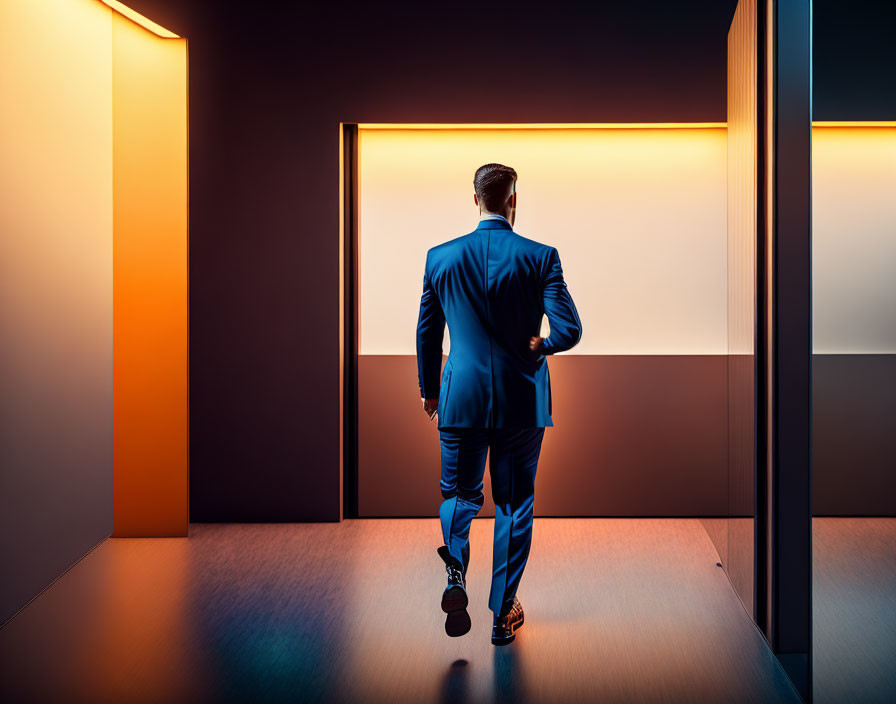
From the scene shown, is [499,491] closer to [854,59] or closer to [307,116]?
[307,116]

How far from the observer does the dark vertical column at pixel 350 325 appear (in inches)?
163

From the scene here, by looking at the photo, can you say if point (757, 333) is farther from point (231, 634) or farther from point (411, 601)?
point (231, 634)

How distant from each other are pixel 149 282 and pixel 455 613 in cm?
240

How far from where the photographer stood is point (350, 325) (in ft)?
13.8

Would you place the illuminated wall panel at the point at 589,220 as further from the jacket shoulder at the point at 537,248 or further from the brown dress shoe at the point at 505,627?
the brown dress shoe at the point at 505,627

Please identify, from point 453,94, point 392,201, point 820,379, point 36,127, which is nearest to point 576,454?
point 820,379

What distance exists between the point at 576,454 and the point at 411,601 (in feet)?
5.17

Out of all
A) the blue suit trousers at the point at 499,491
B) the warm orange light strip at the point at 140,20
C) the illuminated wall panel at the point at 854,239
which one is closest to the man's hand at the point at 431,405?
the blue suit trousers at the point at 499,491

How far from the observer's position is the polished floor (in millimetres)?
2201

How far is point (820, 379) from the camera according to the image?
13.6 ft

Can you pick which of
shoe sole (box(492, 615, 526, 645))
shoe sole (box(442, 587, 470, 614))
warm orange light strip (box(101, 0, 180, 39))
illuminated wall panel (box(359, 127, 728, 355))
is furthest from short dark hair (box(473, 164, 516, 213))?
warm orange light strip (box(101, 0, 180, 39))

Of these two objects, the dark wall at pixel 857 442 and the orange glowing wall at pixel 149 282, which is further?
the dark wall at pixel 857 442

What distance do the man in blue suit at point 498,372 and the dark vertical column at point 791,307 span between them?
657 millimetres

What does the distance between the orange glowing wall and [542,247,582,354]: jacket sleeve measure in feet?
6.94
